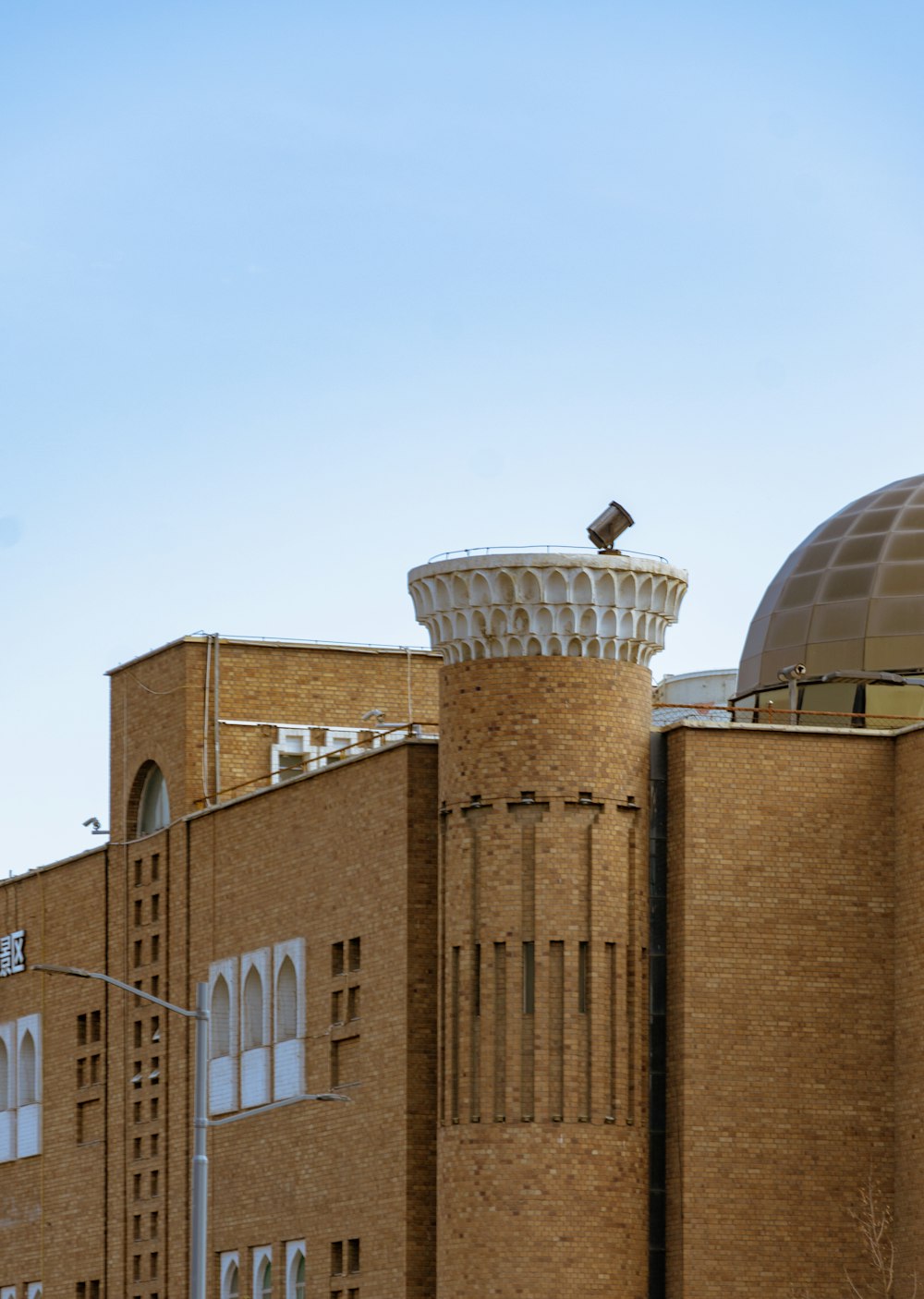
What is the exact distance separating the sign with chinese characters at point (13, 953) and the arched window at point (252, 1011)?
9.36 meters

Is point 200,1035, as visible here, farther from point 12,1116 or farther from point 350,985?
point 12,1116

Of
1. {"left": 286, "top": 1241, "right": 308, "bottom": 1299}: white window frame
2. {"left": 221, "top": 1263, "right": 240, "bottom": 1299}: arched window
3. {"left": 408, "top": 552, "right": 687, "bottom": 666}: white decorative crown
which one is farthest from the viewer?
{"left": 221, "top": 1263, "right": 240, "bottom": 1299}: arched window

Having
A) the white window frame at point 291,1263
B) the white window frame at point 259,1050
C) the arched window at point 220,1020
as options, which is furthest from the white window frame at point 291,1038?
the white window frame at point 291,1263

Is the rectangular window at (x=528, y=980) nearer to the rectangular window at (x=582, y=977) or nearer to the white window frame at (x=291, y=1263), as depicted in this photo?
the rectangular window at (x=582, y=977)

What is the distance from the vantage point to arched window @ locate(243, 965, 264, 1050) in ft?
157

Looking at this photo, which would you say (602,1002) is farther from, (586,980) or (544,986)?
(544,986)

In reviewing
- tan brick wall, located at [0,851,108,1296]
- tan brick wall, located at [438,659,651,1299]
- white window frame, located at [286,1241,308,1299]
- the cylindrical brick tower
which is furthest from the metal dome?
tan brick wall, located at [0,851,108,1296]

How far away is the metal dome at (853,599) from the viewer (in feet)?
159

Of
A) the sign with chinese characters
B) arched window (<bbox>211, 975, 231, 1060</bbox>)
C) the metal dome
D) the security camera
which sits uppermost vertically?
the metal dome

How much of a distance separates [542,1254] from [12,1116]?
1875 cm

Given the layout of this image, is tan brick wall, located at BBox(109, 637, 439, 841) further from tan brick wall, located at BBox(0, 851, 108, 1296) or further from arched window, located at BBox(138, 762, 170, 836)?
tan brick wall, located at BBox(0, 851, 108, 1296)

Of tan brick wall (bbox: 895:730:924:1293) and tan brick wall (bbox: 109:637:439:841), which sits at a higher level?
tan brick wall (bbox: 109:637:439:841)

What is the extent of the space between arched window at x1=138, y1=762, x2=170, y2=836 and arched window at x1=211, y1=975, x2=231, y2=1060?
515cm

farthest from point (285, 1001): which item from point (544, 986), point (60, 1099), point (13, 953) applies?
point (13, 953)
